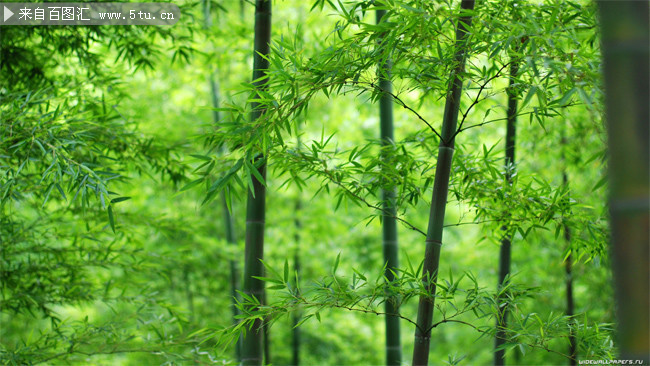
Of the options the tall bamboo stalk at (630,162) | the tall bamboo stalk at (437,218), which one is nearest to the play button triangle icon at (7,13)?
the tall bamboo stalk at (437,218)

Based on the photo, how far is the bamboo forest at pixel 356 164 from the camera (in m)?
1.58

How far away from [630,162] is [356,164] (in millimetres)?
1385

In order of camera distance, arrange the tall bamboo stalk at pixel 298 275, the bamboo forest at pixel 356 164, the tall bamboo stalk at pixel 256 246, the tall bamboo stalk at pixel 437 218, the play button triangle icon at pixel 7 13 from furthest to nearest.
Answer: the tall bamboo stalk at pixel 298 275 → the play button triangle icon at pixel 7 13 → the tall bamboo stalk at pixel 256 246 → the tall bamboo stalk at pixel 437 218 → the bamboo forest at pixel 356 164

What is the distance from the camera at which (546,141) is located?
14.6 feet

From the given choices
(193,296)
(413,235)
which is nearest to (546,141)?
(413,235)

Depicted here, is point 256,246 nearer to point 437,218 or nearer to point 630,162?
point 437,218

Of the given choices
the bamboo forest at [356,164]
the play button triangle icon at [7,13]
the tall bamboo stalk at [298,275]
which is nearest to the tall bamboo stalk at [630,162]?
the bamboo forest at [356,164]

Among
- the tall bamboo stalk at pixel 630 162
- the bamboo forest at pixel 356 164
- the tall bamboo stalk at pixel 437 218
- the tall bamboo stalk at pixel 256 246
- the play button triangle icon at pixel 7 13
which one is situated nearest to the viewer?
the tall bamboo stalk at pixel 630 162

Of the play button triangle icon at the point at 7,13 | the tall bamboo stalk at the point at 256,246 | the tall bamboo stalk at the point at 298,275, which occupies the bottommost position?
the tall bamboo stalk at the point at 298,275

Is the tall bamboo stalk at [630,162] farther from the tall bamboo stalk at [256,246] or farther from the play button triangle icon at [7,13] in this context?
the play button triangle icon at [7,13]

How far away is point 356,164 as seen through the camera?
90.0 inches

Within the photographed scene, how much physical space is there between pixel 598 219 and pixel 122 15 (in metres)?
2.62

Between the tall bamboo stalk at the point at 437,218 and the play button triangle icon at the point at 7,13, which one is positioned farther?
the play button triangle icon at the point at 7,13

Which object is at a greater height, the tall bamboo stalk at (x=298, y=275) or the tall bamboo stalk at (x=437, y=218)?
the tall bamboo stalk at (x=437, y=218)
